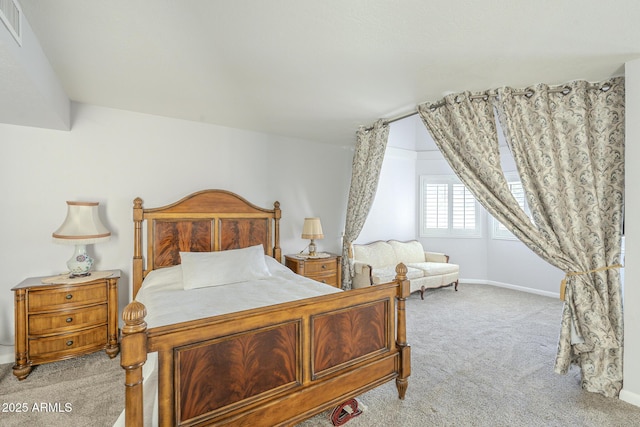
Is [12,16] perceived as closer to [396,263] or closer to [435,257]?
[396,263]

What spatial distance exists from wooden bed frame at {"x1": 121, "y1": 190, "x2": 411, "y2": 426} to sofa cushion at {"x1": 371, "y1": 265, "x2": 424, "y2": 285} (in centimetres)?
229

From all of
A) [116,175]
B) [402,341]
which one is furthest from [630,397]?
[116,175]

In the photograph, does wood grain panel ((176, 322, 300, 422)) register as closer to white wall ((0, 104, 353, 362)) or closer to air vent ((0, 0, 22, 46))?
air vent ((0, 0, 22, 46))

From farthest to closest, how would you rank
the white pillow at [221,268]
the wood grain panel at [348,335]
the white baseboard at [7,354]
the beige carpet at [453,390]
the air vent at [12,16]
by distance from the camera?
1. the white pillow at [221,268]
2. the white baseboard at [7,354]
3. the beige carpet at [453,390]
4. the wood grain panel at [348,335]
5. the air vent at [12,16]

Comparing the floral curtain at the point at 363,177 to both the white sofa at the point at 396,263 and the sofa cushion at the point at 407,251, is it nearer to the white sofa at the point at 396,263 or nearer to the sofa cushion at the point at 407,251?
the white sofa at the point at 396,263

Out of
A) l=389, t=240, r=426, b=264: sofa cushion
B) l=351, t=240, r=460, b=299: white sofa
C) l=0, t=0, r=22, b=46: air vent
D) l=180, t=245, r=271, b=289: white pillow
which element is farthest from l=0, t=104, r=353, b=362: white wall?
l=389, t=240, r=426, b=264: sofa cushion

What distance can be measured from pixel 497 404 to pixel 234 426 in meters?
1.92

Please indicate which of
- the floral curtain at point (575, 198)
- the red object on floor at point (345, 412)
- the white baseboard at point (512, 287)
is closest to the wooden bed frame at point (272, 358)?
the red object on floor at point (345, 412)

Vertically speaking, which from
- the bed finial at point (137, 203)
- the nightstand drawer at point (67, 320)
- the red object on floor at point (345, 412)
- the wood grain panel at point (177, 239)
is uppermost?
the bed finial at point (137, 203)

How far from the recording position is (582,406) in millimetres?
2256

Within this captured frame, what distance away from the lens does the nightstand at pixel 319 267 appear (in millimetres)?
4145

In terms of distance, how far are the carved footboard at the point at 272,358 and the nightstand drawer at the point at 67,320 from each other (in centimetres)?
204

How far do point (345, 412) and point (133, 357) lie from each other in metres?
1.51

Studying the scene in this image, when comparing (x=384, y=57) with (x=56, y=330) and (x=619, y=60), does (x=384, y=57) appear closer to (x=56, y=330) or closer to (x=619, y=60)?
(x=619, y=60)
